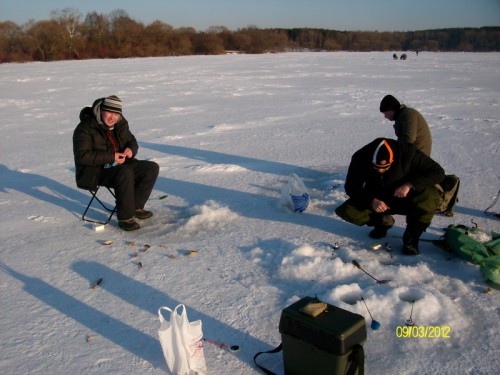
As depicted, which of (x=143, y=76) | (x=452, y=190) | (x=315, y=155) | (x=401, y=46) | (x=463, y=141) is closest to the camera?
(x=452, y=190)

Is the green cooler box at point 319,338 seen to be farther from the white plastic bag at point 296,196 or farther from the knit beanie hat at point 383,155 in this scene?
the white plastic bag at point 296,196

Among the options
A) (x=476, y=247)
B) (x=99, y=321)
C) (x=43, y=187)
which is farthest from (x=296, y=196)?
(x=43, y=187)

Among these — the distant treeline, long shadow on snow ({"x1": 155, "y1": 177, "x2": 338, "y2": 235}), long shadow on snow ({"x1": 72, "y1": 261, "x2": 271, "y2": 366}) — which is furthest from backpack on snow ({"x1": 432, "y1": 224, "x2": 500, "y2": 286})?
the distant treeline

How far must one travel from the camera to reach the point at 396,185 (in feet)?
11.5

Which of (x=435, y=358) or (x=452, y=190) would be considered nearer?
(x=435, y=358)

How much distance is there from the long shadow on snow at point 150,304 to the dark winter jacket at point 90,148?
948 millimetres

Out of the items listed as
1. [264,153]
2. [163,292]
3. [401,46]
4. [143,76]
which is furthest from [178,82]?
[401,46]

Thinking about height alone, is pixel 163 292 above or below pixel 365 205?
below

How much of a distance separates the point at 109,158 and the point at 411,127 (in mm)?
3045

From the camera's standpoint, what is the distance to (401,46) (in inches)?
3703

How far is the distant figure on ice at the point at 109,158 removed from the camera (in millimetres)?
3988

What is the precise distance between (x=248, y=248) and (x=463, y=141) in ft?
17.3

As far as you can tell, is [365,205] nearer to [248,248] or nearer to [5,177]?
[248,248]

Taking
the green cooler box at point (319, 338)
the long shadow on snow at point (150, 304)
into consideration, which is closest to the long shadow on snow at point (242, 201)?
the long shadow on snow at point (150, 304)
